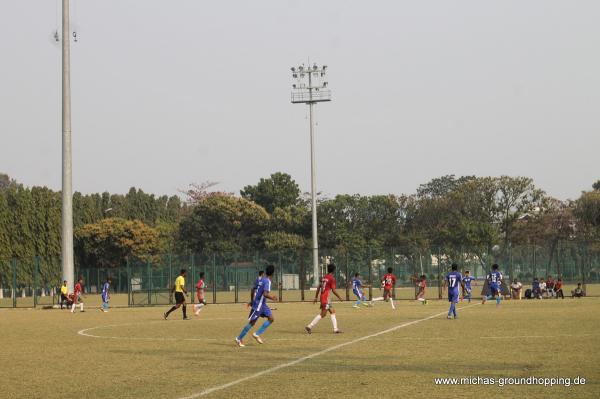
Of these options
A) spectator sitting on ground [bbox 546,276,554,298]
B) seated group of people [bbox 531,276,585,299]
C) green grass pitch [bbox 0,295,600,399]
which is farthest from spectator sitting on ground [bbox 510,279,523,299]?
green grass pitch [bbox 0,295,600,399]

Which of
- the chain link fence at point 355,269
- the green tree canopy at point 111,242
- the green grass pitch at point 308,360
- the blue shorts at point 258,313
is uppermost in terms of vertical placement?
the green tree canopy at point 111,242

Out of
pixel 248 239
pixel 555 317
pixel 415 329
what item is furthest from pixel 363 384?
pixel 248 239

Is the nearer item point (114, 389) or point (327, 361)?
point (114, 389)

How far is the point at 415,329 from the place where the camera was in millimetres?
26531

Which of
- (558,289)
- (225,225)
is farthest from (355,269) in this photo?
(225,225)

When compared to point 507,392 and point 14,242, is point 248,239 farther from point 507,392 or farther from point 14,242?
point 507,392

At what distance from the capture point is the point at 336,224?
338ft

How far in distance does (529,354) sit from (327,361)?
4.20 m

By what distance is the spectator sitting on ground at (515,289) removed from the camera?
52.5 metres

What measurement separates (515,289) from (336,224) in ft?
168

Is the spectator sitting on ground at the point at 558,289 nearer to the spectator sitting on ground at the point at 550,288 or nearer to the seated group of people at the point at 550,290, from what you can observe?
the seated group of people at the point at 550,290

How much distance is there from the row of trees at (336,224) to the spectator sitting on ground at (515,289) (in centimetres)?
3982

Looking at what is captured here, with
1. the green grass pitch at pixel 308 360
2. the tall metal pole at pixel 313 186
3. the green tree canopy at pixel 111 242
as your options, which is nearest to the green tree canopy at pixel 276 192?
the green tree canopy at pixel 111 242

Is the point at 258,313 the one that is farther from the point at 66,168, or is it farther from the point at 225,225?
the point at 225,225
